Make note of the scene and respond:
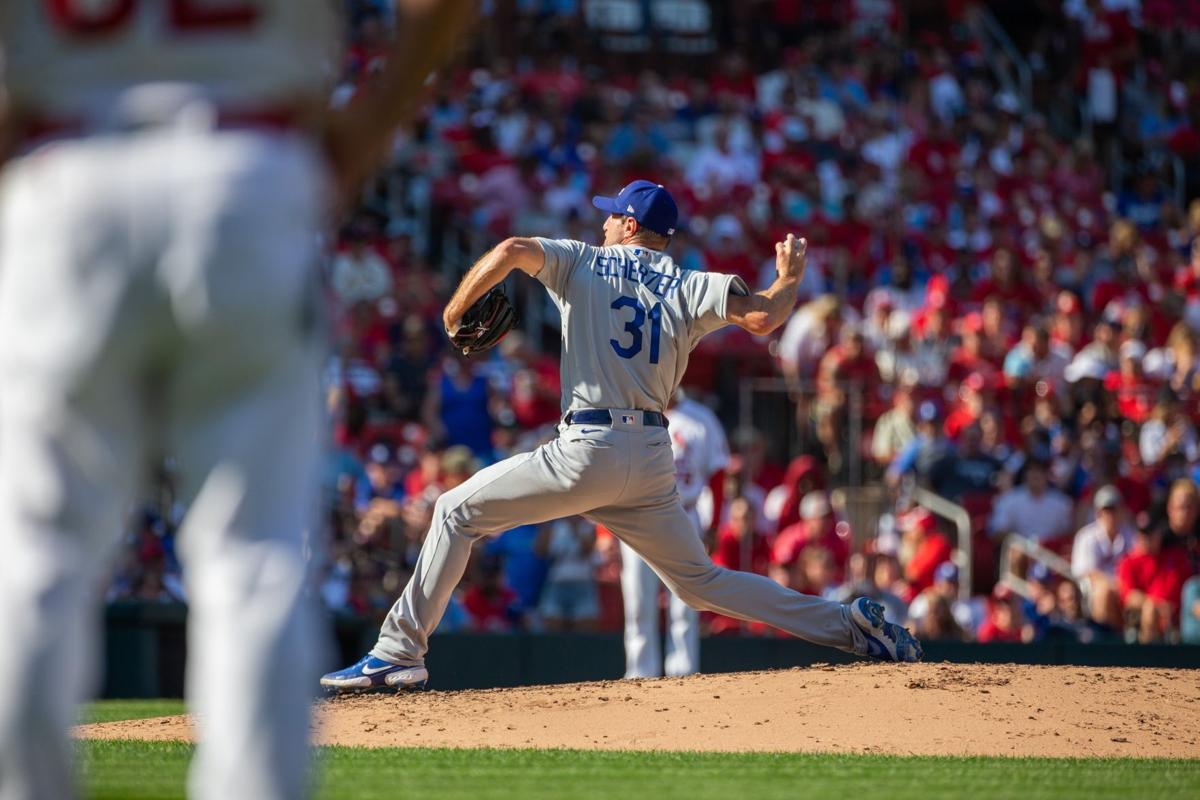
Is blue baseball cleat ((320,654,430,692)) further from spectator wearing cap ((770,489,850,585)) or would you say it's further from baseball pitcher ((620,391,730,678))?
spectator wearing cap ((770,489,850,585))

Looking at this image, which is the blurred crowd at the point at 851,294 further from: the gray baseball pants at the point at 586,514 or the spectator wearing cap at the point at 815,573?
the gray baseball pants at the point at 586,514

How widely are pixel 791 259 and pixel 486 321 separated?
1.37 metres

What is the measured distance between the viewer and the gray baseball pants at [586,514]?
7445 millimetres

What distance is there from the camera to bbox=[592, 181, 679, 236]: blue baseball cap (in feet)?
26.0

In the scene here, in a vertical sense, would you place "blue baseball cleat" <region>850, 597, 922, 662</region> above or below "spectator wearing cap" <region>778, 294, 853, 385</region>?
below

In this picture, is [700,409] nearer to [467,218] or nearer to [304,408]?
[467,218]

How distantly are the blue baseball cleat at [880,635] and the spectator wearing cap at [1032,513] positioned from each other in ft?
18.7

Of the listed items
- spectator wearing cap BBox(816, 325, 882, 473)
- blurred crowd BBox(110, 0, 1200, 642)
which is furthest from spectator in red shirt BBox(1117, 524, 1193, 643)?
spectator wearing cap BBox(816, 325, 882, 473)

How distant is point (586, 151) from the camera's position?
786 inches

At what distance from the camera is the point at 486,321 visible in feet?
25.0

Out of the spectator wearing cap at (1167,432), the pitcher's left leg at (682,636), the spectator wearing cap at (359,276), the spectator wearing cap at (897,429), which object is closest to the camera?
the pitcher's left leg at (682,636)

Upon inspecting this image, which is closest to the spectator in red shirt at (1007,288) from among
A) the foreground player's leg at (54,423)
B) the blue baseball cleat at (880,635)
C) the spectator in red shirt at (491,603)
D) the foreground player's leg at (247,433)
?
the spectator in red shirt at (491,603)

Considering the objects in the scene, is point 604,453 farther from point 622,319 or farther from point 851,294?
point 851,294

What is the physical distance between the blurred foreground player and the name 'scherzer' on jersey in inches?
194
